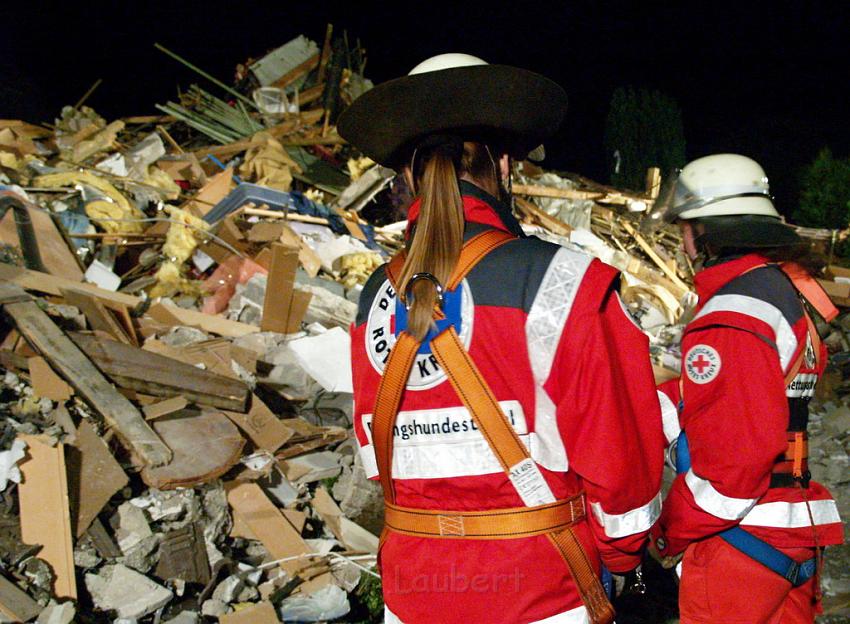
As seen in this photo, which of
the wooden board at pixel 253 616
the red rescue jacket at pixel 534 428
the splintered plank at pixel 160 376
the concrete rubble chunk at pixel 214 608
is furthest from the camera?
the splintered plank at pixel 160 376

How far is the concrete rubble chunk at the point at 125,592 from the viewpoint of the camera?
10.7ft

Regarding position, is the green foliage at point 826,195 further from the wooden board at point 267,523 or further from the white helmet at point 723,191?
the wooden board at point 267,523

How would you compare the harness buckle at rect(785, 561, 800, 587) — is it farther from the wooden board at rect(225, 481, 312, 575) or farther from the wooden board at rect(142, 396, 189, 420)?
the wooden board at rect(142, 396, 189, 420)

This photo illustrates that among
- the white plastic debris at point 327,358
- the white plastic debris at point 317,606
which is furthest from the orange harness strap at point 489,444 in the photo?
the white plastic debris at point 327,358

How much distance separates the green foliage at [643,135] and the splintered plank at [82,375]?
11705 millimetres

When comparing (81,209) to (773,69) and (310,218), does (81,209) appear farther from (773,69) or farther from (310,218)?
(773,69)

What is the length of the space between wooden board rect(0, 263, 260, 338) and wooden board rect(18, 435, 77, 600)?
1.79m

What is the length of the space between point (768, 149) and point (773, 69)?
1.76 meters

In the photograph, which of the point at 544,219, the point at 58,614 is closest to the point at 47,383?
the point at 58,614

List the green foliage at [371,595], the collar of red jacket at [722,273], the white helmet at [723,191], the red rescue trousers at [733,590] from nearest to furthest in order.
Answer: the red rescue trousers at [733,590] < the collar of red jacket at [722,273] < the white helmet at [723,191] < the green foliage at [371,595]

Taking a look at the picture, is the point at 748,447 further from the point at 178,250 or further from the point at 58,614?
the point at 178,250

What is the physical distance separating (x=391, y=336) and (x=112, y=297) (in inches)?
169

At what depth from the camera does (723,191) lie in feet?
8.55

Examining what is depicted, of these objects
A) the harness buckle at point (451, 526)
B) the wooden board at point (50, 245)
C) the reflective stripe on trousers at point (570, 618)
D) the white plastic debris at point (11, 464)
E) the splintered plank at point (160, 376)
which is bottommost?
the white plastic debris at point (11, 464)
